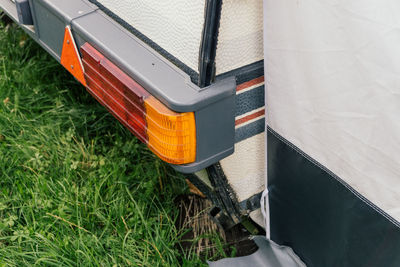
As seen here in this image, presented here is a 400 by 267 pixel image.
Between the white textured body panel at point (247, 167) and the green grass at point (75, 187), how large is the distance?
15.8 inches

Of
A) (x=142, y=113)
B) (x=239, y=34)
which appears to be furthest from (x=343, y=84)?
(x=142, y=113)

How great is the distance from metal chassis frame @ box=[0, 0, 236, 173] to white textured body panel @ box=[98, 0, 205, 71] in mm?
50

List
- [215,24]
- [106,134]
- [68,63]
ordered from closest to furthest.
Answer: [215,24] < [68,63] < [106,134]

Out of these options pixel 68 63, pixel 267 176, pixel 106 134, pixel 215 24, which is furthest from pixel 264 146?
pixel 106 134

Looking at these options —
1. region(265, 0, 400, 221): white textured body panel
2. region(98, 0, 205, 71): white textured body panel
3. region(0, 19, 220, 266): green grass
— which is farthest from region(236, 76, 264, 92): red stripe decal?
region(0, 19, 220, 266): green grass

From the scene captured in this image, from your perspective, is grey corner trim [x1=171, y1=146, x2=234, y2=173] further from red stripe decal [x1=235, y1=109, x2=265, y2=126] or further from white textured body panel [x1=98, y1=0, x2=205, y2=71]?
white textured body panel [x1=98, y1=0, x2=205, y2=71]

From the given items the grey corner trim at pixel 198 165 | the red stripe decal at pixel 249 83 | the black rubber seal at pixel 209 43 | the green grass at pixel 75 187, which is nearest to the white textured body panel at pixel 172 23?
the black rubber seal at pixel 209 43

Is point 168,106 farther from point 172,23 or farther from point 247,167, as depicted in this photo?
point 247,167

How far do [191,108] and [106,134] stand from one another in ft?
4.36

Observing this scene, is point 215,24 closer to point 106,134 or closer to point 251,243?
point 251,243

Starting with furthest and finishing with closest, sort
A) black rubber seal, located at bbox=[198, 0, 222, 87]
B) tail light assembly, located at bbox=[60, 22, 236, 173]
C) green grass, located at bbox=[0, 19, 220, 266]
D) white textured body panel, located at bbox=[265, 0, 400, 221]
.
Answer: green grass, located at bbox=[0, 19, 220, 266] < tail light assembly, located at bbox=[60, 22, 236, 173] < black rubber seal, located at bbox=[198, 0, 222, 87] < white textured body panel, located at bbox=[265, 0, 400, 221]

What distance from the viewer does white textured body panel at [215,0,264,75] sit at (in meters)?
1.46

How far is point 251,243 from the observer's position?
7.21ft

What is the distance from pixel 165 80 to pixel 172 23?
181mm
